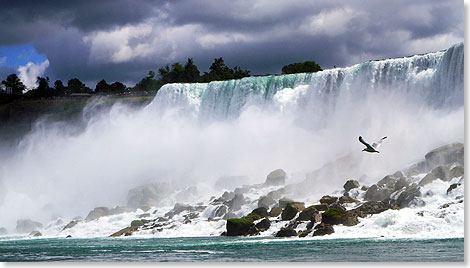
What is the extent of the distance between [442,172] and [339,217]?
2.43m

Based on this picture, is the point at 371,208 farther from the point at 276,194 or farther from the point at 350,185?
the point at 276,194

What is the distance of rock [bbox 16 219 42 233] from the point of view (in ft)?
67.6

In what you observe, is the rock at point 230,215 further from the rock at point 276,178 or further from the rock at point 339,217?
the rock at point 339,217

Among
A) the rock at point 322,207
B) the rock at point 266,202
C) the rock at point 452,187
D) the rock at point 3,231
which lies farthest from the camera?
the rock at point 3,231

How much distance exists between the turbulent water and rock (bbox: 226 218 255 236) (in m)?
0.54

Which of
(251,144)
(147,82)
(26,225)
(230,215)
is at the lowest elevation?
(26,225)

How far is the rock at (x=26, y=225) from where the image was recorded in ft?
67.6

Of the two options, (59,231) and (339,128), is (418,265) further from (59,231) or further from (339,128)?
(59,231)

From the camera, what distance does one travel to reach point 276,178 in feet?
62.6

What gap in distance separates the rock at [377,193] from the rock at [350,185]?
2.85 ft

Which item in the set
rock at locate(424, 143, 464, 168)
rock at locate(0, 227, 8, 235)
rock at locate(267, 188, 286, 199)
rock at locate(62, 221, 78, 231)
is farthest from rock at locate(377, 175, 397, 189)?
rock at locate(0, 227, 8, 235)

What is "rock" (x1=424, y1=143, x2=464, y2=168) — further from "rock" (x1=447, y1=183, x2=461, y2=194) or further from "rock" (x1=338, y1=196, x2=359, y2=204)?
"rock" (x1=338, y1=196, x2=359, y2=204)

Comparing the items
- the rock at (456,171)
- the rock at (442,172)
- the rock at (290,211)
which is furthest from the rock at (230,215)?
the rock at (456,171)

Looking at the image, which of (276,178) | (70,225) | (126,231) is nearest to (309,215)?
(126,231)
